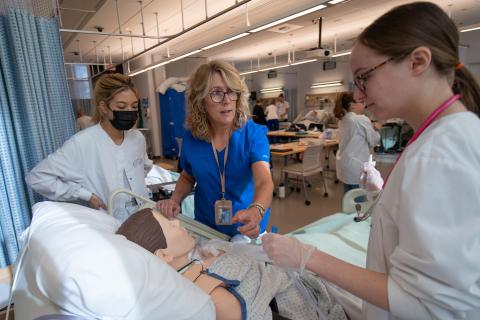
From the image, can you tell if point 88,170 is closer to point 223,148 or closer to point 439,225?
point 223,148

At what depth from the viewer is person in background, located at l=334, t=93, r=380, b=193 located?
3237 millimetres

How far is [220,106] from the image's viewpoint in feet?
4.50

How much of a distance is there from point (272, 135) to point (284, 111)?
11.7 ft

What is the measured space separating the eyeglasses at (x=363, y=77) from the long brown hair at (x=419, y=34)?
0.09 feet

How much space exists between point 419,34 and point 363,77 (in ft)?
0.48

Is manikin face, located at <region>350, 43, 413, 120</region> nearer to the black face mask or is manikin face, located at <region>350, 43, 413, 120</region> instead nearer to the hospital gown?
the hospital gown

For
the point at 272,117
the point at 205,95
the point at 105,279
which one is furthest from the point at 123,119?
the point at 272,117

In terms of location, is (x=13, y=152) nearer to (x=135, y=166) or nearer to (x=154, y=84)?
(x=135, y=166)

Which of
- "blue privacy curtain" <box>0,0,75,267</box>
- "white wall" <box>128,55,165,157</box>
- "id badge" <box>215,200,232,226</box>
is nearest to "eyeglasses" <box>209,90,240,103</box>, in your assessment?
"id badge" <box>215,200,232,226</box>

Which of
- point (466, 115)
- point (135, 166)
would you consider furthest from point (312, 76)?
point (466, 115)

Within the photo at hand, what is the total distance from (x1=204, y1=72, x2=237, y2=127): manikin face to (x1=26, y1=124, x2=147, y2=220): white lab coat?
736mm

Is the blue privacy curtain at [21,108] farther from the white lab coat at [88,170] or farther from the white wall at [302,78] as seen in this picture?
the white wall at [302,78]

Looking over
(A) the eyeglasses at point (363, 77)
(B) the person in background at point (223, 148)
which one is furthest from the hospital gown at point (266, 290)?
(A) the eyeglasses at point (363, 77)

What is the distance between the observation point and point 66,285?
76 cm
